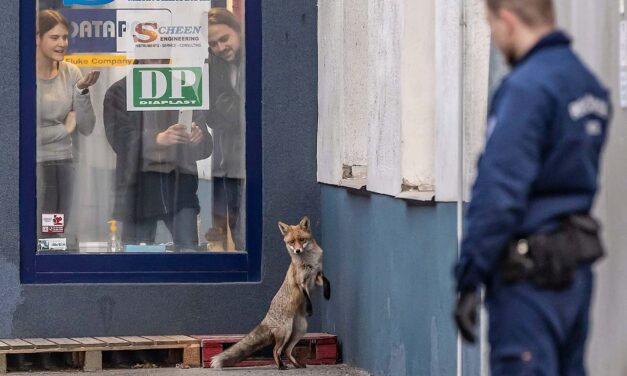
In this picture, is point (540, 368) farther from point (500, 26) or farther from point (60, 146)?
point (60, 146)

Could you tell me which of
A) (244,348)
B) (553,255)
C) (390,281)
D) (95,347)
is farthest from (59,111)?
(553,255)

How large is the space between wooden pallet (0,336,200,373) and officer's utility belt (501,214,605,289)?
563cm

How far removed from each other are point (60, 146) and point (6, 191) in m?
0.53

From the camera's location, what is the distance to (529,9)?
3.99m

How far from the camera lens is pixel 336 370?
9094 mm

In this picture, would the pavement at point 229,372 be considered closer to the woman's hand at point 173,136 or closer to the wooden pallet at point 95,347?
the wooden pallet at point 95,347

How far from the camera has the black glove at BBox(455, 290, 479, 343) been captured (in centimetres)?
398

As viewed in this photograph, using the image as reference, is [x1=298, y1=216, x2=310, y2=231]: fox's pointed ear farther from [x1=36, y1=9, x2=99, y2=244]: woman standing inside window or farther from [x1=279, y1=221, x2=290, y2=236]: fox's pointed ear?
[x1=36, y1=9, x2=99, y2=244]: woman standing inside window

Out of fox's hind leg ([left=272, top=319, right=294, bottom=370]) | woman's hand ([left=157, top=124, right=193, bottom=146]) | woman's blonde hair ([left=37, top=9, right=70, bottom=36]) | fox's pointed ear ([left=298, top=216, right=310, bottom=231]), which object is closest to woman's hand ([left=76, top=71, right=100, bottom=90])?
woman's blonde hair ([left=37, top=9, right=70, bottom=36])

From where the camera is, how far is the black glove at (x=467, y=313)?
3.98 meters

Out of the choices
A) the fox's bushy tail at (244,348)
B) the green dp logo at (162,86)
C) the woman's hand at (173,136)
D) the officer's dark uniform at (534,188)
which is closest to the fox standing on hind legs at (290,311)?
the fox's bushy tail at (244,348)

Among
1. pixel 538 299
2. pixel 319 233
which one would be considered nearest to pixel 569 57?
pixel 538 299

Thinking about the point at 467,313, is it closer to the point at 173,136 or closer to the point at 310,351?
the point at 310,351

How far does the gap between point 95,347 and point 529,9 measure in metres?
5.93
